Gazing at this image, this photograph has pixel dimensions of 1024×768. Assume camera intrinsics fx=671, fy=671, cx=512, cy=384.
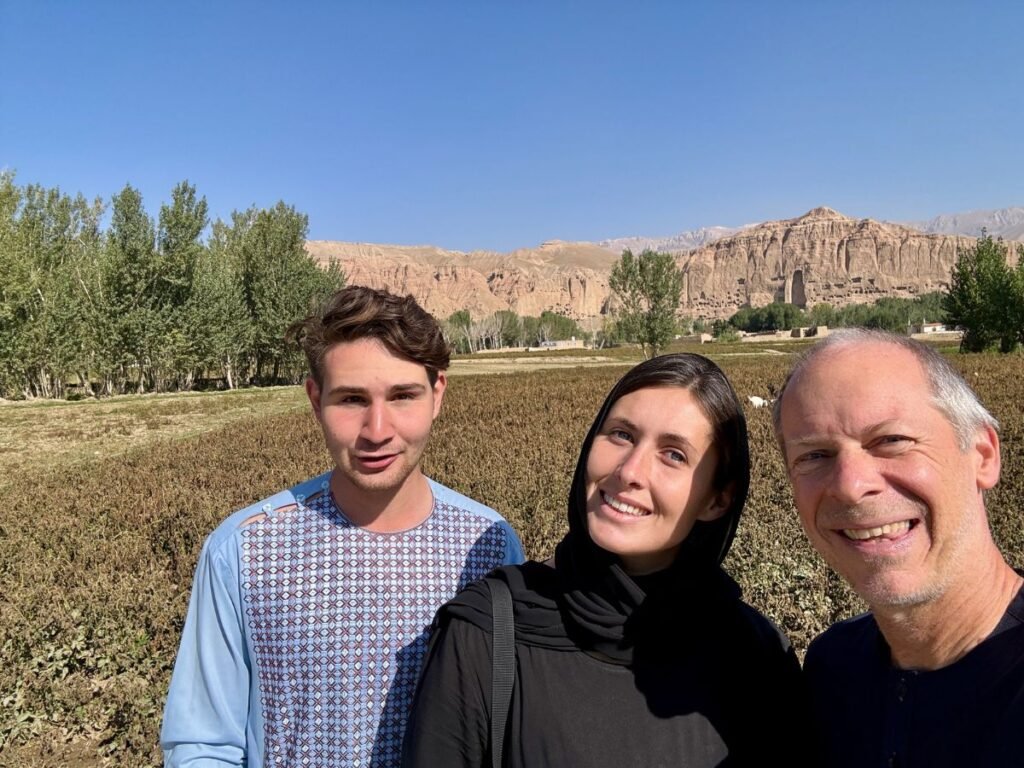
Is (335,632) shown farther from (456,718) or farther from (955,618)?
(955,618)

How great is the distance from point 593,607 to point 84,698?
336 centimetres

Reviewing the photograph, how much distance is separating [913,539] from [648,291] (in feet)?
130

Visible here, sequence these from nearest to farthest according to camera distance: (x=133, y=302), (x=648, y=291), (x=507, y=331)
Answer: (x=133, y=302) < (x=648, y=291) < (x=507, y=331)

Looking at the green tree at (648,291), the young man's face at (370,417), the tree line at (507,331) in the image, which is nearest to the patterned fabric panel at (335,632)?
the young man's face at (370,417)

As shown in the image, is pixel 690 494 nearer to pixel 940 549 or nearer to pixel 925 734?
pixel 940 549

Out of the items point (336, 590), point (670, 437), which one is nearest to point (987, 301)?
point (670, 437)

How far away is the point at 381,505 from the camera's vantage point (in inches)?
71.8

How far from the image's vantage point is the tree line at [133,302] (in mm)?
29328

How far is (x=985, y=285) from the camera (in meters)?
38.2

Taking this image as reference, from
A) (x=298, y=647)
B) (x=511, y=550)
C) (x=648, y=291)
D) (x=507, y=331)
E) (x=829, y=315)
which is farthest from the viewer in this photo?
(x=829, y=315)

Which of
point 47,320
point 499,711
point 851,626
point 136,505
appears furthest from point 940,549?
point 47,320

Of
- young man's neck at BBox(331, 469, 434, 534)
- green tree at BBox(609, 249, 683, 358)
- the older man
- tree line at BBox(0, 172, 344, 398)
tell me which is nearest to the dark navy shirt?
the older man

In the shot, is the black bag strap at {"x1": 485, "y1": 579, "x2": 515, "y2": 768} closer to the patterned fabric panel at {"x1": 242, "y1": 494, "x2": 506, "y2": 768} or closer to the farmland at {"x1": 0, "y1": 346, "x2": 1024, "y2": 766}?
the patterned fabric panel at {"x1": 242, "y1": 494, "x2": 506, "y2": 768}

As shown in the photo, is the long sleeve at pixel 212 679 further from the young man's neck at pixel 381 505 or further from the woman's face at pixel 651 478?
the woman's face at pixel 651 478
